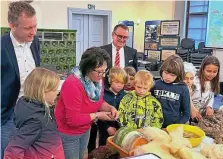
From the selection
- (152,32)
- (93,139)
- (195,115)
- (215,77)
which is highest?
(152,32)

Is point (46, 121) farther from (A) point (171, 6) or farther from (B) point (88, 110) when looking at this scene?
(A) point (171, 6)

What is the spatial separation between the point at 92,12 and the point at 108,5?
0.63 m

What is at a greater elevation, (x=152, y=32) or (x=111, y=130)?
(x=152, y=32)

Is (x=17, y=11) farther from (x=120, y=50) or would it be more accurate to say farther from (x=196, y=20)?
(x=196, y=20)

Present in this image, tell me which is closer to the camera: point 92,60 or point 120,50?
point 92,60

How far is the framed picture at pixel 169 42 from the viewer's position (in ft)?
18.1

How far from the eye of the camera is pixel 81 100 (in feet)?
4.79

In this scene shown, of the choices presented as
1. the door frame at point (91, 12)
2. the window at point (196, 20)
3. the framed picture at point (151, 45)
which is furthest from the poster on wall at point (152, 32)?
the window at point (196, 20)

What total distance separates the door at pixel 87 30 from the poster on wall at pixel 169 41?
2771 mm

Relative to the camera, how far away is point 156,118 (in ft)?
5.44

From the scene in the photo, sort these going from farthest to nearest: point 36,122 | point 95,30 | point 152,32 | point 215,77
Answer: point 95,30 < point 152,32 < point 215,77 < point 36,122

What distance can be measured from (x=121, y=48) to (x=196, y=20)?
5968mm

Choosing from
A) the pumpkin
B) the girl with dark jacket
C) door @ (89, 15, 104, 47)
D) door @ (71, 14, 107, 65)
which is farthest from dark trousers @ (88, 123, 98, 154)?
door @ (89, 15, 104, 47)

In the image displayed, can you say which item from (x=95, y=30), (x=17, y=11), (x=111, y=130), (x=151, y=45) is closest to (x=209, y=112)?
(x=111, y=130)
